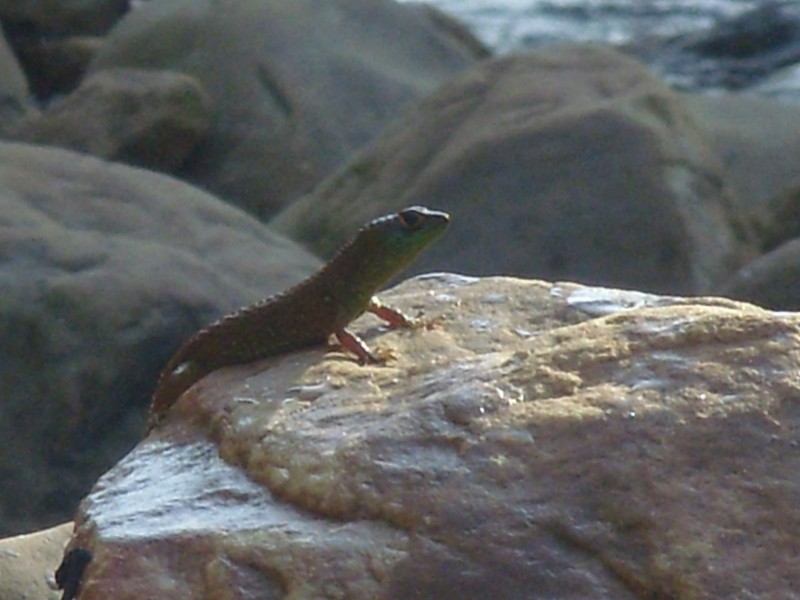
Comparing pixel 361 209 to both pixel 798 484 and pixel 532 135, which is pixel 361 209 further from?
pixel 798 484

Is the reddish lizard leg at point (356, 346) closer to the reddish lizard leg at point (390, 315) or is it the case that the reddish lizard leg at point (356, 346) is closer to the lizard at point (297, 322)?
the lizard at point (297, 322)

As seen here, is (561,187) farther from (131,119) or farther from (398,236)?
(398,236)

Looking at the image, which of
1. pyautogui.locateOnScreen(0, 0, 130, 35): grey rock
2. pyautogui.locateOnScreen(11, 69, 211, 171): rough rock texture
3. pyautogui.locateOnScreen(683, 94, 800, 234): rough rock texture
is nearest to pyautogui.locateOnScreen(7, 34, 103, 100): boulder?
pyautogui.locateOnScreen(0, 0, 130, 35): grey rock

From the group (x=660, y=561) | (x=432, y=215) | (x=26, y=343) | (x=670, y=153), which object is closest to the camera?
(x=660, y=561)

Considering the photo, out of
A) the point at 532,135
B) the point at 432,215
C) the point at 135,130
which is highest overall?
the point at 432,215

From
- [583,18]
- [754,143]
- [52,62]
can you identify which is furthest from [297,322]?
[583,18]

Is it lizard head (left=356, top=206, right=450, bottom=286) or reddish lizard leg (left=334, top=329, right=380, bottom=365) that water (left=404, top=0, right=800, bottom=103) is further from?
reddish lizard leg (left=334, top=329, right=380, bottom=365)

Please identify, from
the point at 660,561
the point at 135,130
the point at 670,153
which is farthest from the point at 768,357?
the point at 135,130

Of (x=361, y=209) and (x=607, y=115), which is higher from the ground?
(x=607, y=115)
